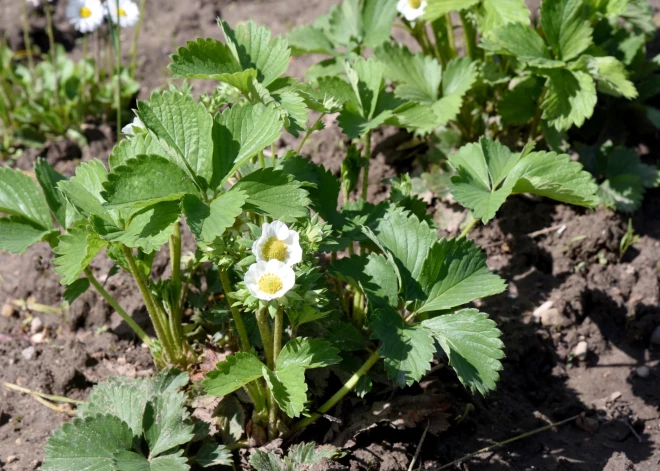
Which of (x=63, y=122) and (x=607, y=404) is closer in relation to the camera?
(x=607, y=404)

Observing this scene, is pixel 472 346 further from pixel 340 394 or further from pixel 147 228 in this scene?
pixel 147 228

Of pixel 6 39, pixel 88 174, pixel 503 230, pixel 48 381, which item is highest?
pixel 6 39

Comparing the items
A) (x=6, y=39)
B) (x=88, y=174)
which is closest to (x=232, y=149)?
(x=88, y=174)

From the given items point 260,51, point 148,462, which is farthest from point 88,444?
point 260,51

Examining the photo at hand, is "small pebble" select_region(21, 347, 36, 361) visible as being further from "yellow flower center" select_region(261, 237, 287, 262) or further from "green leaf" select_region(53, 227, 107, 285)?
"yellow flower center" select_region(261, 237, 287, 262)

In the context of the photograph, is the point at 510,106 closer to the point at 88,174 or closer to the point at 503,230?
the point at 503,230
